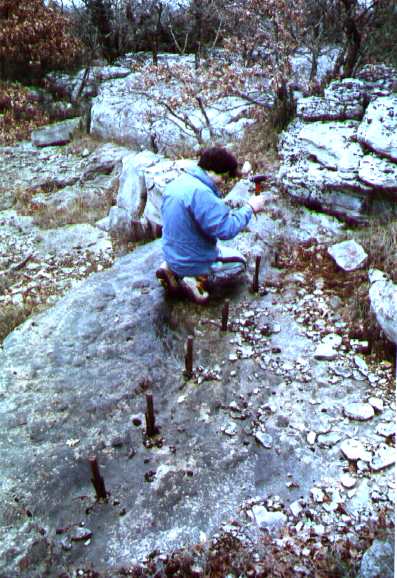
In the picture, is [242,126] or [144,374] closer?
[144,374]

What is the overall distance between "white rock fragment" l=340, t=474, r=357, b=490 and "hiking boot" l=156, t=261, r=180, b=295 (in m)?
2.90

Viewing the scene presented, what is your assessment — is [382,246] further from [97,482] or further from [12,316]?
[12,316]

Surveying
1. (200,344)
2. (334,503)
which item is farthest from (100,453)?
(334,503)

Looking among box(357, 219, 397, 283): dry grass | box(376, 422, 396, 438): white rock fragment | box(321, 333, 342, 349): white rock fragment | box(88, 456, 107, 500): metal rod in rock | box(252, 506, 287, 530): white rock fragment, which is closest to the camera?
box(252, 506, 287, 530): white rock fragment

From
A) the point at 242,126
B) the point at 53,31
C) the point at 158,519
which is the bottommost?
the point at 158,519

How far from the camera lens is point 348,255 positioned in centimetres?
616

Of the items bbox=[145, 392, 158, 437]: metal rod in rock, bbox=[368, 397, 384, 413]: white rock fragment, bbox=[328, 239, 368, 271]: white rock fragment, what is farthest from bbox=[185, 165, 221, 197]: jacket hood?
bbox=[368, 397, 384, 413]: white rock fragment

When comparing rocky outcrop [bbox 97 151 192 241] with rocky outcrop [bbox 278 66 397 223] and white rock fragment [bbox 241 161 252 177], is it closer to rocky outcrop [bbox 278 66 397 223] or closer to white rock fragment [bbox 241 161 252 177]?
white rock fragment [bbox 241 161 252 177]

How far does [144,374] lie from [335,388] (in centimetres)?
197

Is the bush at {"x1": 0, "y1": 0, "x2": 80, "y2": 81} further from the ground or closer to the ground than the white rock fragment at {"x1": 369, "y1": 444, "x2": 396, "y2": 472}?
further from the ground

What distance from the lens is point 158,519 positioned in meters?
3.80

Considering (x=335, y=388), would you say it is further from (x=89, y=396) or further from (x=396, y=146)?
(x=396, y=146)

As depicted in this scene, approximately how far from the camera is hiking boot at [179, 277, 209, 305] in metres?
5.85

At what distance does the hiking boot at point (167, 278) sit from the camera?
19.1 ft
